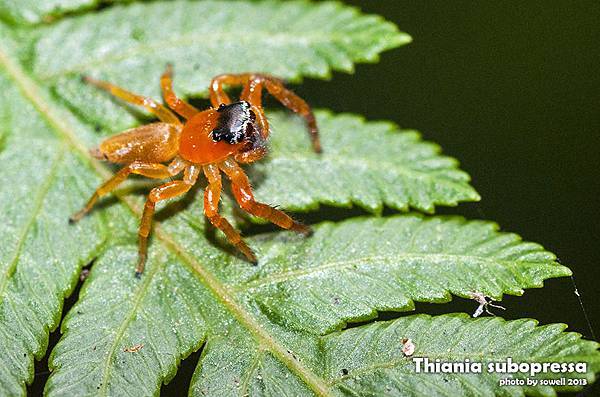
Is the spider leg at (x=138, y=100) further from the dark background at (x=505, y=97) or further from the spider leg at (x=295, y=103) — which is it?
the dark background at (x=505, y=97)

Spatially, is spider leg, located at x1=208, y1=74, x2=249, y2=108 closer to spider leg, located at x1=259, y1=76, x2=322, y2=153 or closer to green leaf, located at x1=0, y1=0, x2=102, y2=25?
spider leg, located at x1=259, y1=76, x2=322, y2=153

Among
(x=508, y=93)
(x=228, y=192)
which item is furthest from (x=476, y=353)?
(x=508, y=93)

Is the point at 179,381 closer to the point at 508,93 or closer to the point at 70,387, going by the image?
the point at 70,387

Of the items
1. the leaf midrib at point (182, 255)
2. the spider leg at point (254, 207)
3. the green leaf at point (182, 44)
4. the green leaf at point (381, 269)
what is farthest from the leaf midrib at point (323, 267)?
the green leaf at point (182, 44)

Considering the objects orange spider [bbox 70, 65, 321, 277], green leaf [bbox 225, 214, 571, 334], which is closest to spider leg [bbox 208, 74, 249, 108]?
orange spider [bbox 70, 65, 321, 277]

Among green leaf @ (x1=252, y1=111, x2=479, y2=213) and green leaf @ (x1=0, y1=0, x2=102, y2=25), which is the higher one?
green leaf @ (x1=0, y1=0, x2=102, y2=25)

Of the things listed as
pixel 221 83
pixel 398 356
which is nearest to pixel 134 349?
pixel 398 356
